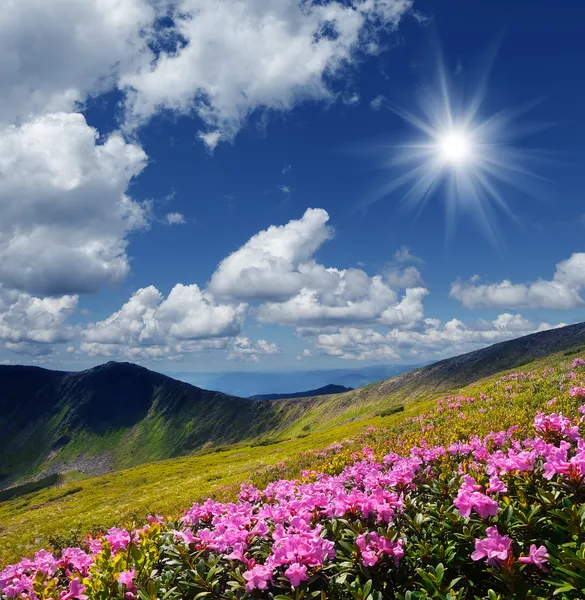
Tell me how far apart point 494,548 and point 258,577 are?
2.41 metres

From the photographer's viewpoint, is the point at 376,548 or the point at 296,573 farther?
the point at 376,548

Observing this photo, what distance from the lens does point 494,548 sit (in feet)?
13.2

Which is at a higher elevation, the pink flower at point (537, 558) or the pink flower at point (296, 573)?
the pink flower at point (537, 558)

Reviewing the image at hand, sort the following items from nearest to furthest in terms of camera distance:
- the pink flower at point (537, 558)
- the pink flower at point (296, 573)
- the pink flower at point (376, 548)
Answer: the pink flower at point (537, 558), the pink flower at point (296, 573), the pink flower at point (376, 548)

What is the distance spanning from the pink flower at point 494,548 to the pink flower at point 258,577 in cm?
208

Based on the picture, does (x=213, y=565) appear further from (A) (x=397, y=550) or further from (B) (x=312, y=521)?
(A) (x=397, y=550)

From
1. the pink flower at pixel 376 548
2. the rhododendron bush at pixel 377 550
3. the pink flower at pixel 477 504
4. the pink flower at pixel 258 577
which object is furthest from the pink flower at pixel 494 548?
the pink flower at pixel 258 577

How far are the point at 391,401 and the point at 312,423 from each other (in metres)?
35.6

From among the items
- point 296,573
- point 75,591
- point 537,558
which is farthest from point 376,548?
point 75,591

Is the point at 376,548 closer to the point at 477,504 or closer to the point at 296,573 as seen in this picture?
the point at 296,573

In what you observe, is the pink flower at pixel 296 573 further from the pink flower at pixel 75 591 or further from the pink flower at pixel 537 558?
the pink flower at pixel 75 591

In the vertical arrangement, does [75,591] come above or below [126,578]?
below

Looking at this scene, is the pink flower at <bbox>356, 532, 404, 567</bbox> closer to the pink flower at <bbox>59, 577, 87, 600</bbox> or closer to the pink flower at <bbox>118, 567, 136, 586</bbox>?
the pink flower at <bbox>118, 567, 136, 586</bbox>

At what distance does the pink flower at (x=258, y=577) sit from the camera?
413 centimetres
